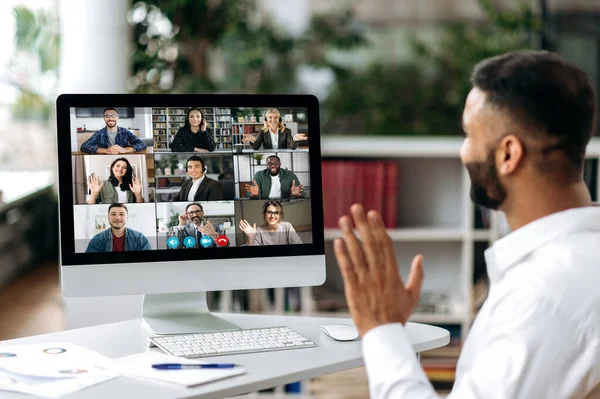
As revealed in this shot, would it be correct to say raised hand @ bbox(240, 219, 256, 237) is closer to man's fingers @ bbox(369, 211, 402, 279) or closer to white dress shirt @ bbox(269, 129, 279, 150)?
white dress shirt @ bbox(269, 129, 279, 150)

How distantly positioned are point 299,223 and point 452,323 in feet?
5.68

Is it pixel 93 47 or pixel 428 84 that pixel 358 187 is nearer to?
pixel 428 84

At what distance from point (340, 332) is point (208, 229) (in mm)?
367

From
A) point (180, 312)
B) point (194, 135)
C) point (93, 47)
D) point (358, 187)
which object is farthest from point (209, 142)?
point (93, 47)

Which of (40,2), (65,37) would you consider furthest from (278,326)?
(40,2)

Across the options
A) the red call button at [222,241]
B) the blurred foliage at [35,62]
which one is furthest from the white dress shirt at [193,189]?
the blurred foliage at [35,62]

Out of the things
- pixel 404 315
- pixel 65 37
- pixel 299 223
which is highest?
pixel 65 37

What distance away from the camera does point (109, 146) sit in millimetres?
1650

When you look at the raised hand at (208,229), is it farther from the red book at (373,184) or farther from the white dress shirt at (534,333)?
the red book at (373,184)

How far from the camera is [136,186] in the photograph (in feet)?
5.43

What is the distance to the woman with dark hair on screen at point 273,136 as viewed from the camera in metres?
1.74

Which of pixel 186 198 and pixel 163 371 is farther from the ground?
pixel 186 198

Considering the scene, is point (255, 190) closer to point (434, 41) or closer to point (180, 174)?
point (180, 174)

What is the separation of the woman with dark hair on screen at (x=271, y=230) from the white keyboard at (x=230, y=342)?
20 centimetres
